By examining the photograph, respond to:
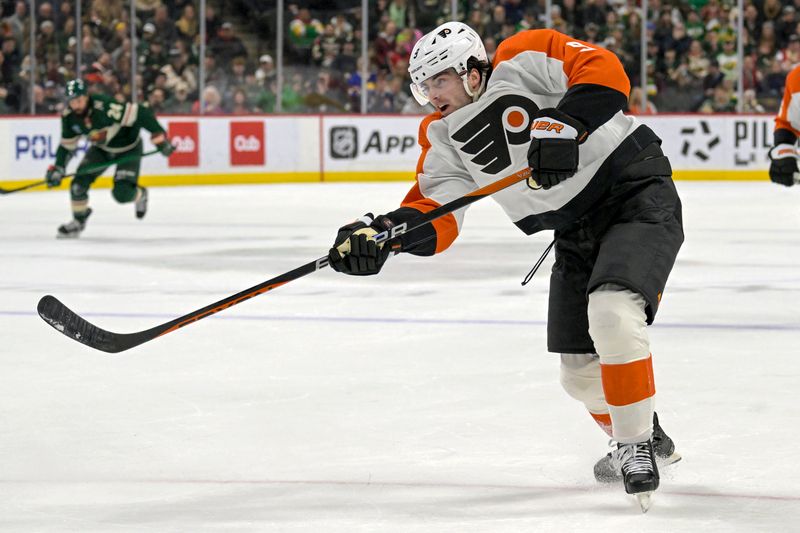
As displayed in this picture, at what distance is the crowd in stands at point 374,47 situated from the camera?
44.0 ft

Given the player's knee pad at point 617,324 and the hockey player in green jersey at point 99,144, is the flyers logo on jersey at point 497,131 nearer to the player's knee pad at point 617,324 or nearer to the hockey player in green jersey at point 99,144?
the player's knee pad at point 617,324

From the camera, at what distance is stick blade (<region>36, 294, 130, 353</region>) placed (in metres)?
3.15

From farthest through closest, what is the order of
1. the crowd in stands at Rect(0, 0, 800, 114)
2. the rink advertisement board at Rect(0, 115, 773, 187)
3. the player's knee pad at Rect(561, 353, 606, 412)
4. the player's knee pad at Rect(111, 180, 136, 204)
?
1. the crowd in stands at Rect(0, 0, 800, 114)
2. the rink advertisement board at Rect(0, 115, 773, 187)
3. the player's knee pad at Rect(111, 180, 136, 204)
4. the player's knee pad at Rect(561, 353, 606, 412)

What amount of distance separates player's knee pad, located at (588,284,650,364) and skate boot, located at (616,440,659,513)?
19 centimetres

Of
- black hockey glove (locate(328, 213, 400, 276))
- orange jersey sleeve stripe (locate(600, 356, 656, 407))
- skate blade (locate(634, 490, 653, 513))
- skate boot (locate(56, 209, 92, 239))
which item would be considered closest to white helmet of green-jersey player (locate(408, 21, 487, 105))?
black hockey glove (locate(328, 213, 400, 276))

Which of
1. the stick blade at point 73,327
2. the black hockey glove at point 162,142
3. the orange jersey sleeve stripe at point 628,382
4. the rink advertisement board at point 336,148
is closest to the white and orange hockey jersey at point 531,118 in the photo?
the orange jersey sleeve stripe at point 628,382

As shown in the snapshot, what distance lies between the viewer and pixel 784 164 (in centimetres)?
506

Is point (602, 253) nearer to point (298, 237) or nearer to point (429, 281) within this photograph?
point (429, 281)

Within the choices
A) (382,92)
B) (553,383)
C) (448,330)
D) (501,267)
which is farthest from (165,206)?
(553,383)

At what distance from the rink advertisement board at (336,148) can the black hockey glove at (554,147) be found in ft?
34.8

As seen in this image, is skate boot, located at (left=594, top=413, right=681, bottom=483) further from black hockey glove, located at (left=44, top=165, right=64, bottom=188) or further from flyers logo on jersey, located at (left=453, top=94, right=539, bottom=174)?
→ black hockey glove, located at (left=44, top=165, right=64, bottom=188)

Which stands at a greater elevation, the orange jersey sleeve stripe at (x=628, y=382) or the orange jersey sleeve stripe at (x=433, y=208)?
the orange jersey sleeve stripe at (x=433, y=208)

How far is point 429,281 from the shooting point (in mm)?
6316

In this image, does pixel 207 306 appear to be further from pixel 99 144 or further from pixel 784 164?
pixel 99 144
